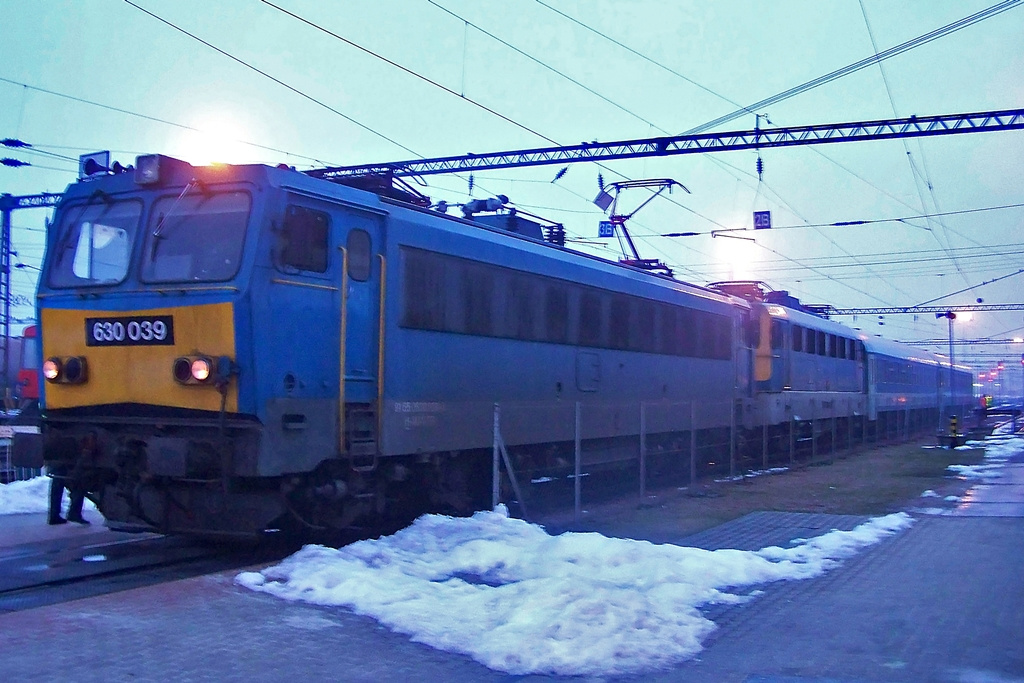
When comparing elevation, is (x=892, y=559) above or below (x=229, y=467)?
below

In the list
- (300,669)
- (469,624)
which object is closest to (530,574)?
(469,624)

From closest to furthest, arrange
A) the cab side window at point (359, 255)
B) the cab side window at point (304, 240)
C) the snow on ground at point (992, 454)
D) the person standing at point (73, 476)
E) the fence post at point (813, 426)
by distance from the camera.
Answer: the cab side window at point (304, 240), the person standing at point (73, 476), the cab side window at point (359, 255), the snow on ground at point (992, 454), the fence post at point (813, 426)

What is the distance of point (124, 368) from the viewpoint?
8.91 m

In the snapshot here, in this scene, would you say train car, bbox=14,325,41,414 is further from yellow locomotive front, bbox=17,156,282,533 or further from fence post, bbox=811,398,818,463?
fence post, bbox=811,398,818,463

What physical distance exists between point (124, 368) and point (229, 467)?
1484mm

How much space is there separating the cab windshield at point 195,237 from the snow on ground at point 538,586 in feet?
8.68

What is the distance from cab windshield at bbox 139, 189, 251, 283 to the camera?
865 cm

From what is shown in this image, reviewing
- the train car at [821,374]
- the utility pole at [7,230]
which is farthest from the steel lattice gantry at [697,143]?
the utility pole at [7,230]

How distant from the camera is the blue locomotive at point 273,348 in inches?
334

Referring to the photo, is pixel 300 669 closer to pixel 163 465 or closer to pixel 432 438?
pixel 163 465

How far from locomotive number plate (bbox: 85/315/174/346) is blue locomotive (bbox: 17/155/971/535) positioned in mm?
18

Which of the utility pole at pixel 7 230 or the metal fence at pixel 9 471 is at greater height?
the utility pole at pixel 7 230

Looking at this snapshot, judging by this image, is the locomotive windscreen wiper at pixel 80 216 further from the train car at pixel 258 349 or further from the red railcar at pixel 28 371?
the red railcar at pixel 28 371

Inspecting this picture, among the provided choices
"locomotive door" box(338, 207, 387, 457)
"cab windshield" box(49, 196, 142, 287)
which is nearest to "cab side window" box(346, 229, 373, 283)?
"locomotive door" box(338, 207, 387, 457)
